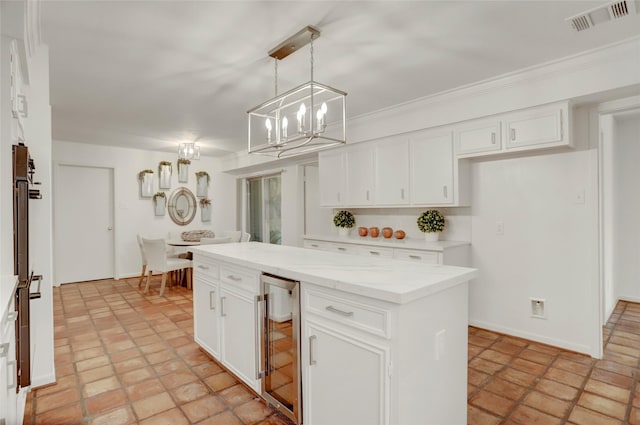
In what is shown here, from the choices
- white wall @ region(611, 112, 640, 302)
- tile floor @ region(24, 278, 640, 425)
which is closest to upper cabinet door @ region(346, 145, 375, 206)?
tile floor @ region(24, 278, 640, 425)

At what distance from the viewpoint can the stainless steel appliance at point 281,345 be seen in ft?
6.05

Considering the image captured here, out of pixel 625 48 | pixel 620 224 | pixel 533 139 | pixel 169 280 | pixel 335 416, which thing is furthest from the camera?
pixel 169 280

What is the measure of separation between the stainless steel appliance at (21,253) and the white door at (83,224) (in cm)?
442

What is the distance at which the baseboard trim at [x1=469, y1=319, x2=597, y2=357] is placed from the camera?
2.90m

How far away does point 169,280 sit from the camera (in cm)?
575

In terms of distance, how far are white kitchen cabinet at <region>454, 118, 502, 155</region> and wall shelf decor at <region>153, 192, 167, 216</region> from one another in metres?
5.30

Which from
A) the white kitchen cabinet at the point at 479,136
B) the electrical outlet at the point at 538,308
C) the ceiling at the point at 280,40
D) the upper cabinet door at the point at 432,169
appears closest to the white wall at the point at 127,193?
the ceiling at the point at 280,40

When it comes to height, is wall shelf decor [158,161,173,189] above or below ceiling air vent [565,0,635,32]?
below

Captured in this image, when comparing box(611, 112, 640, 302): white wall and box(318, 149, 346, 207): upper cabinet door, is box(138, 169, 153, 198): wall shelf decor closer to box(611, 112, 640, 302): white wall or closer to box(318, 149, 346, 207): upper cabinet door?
box(318, 149, 346, 207): upper cabinet door

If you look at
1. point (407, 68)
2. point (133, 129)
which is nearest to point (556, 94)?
point (407, 68)

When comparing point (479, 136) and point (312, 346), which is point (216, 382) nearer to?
point (312, 346)

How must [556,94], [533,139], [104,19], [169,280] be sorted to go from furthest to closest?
[169,280]
[533,139]
[556,94]
[104,19]

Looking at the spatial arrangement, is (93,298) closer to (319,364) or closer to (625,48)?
(319,364)

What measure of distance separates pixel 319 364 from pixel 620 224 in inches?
182
